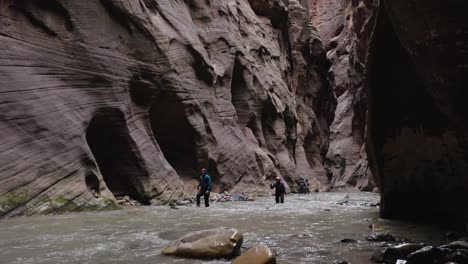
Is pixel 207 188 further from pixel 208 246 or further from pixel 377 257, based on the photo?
pixel 377 257

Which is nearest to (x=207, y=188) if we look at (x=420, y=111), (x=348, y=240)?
(x=420, y=111)

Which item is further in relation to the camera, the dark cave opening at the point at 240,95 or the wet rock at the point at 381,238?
the dark cave opening at the point at 240,95

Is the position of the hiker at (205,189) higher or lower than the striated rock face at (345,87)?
lower

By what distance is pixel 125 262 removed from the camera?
17.2 feet

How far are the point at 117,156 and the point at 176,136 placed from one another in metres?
4.39

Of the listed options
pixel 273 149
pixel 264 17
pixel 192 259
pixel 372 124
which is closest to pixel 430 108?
pixel 372 124

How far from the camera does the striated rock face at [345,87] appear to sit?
120ft

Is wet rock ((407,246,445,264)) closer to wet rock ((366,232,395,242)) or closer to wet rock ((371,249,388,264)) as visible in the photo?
wet rock ((371,249,388,264))

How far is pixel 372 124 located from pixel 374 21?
2.18m

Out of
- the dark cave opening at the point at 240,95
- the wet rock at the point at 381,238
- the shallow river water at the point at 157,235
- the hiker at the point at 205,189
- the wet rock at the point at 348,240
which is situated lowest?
the shallow river water at the point at 157,235

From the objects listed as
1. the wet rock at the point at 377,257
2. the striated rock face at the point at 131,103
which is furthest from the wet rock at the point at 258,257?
the striated rock face at the point at 131,103

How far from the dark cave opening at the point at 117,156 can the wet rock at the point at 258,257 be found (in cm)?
1073

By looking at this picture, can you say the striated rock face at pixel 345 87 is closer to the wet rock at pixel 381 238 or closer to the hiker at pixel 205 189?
the hiker at pixel 205 189

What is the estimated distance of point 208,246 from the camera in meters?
5.61
